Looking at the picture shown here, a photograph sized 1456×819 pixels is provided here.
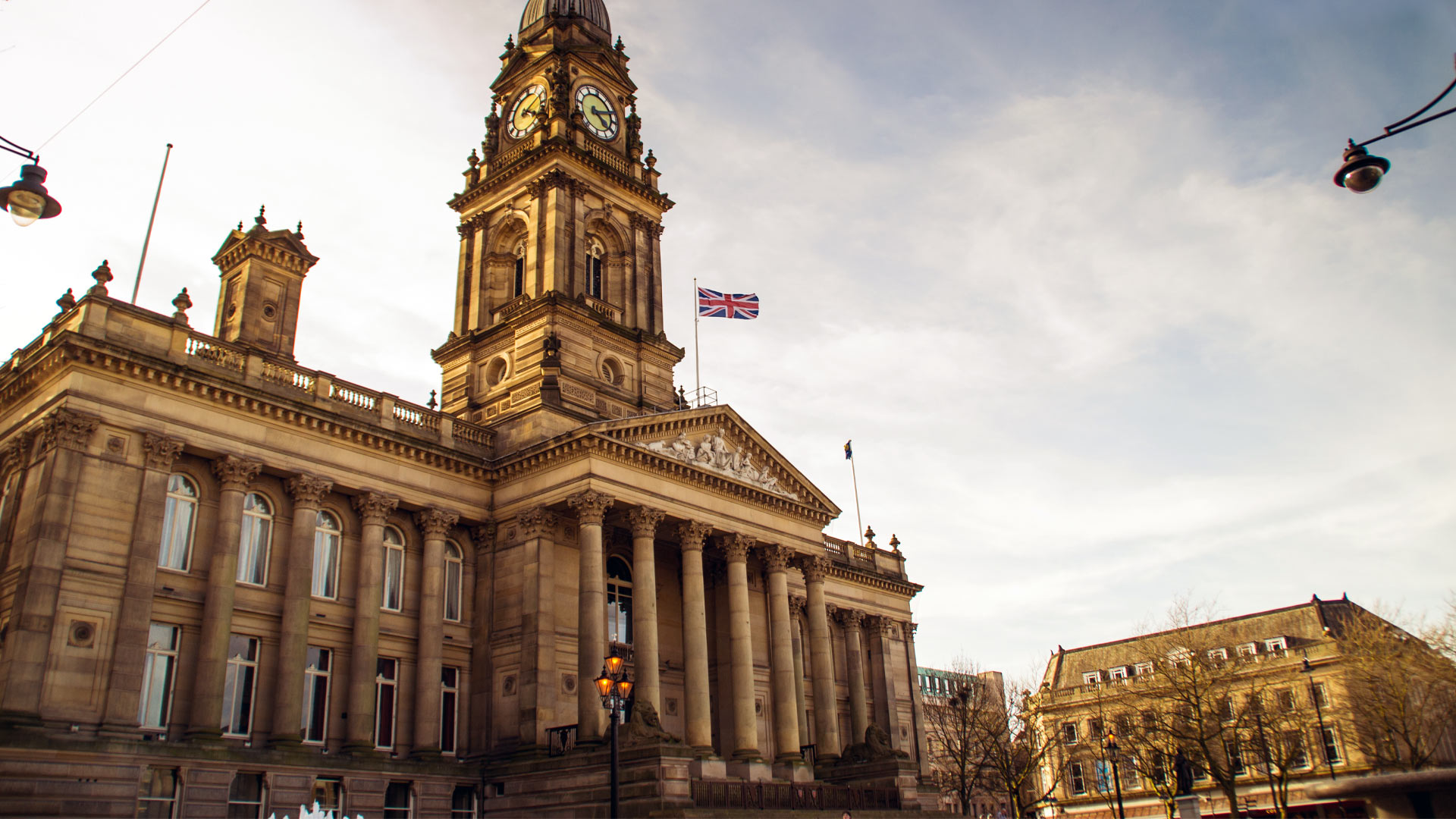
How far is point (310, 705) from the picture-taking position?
31453 millimetres

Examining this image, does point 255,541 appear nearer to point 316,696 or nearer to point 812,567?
point 316,696

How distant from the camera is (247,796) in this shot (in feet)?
92.1

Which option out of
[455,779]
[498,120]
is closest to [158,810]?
[455,779]

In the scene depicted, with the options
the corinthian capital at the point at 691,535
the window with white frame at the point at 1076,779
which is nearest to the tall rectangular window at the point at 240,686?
the corinthian capital at the point at 691,535

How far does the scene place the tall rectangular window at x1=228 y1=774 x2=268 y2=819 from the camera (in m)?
27.7

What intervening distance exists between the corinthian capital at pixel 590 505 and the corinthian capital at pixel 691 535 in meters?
4.09

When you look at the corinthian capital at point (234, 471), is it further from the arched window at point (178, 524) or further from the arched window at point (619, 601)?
the arched window at point (619, 601)

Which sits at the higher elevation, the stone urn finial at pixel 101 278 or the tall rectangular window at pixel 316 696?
the stone urn finial at pixel 101 278

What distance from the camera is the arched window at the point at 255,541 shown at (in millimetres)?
30969

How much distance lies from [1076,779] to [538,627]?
2156 inches

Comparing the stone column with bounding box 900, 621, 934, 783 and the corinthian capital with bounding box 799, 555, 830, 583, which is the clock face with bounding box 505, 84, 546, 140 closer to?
the corinthian capital with bounding box 799, 555, 830, 583

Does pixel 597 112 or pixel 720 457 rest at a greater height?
pixel 597 112

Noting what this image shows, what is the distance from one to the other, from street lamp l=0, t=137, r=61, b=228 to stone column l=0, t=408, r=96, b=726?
1590cm

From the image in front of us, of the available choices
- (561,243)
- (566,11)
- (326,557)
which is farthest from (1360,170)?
(566,11)
